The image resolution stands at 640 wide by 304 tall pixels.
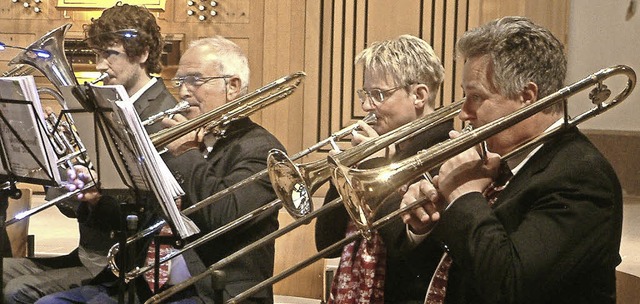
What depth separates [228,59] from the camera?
3.77 m

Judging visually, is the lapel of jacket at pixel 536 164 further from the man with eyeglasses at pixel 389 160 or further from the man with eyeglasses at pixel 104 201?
the man with eyeglasses at pixel 104 201

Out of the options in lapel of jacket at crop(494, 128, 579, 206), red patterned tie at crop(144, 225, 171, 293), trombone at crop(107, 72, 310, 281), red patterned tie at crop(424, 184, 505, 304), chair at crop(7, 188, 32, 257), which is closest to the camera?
lapel of jacket at crop(494, 128, 579, 206)

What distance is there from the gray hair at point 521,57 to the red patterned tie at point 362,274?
83 cm

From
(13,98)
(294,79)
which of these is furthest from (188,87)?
(13,98)

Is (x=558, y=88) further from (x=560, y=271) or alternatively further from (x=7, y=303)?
(x=7, y=303)

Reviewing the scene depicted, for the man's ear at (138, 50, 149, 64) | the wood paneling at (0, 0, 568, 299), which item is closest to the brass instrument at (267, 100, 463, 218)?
the man's ear at (138, 50, 149, 64)

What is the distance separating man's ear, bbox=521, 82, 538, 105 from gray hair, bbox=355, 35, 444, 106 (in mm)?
1012

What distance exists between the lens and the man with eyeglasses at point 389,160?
300 cm

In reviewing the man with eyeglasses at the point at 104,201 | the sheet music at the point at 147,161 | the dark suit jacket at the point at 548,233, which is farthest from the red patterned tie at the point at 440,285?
the man with eyeglasses at the point at 104,201

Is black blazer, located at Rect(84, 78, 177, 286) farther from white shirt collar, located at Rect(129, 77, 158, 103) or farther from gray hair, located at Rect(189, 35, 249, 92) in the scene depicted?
gray hair, located at Rect(189, 35, 249, 92)

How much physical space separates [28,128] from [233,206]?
0.76 meters

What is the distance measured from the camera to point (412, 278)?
119 inches

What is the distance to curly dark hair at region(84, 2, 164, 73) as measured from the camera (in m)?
4.22

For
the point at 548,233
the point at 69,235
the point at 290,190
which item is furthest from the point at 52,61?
the point at 548,233
